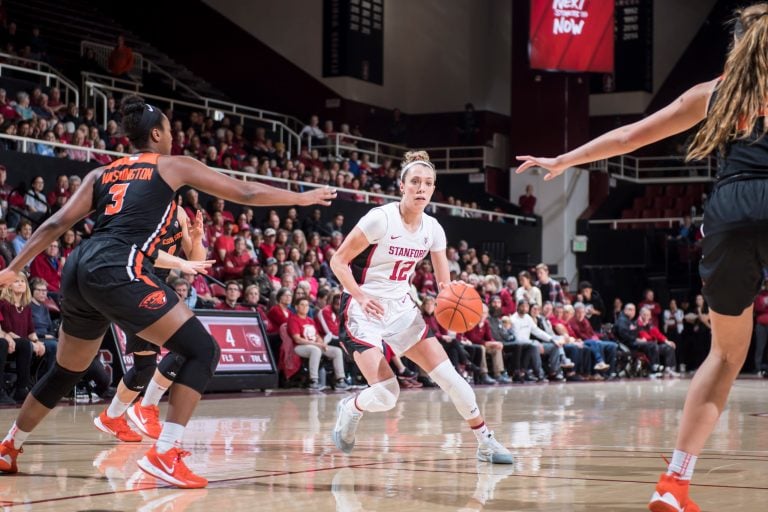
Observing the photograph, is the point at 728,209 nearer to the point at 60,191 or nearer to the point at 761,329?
the point at 60,191

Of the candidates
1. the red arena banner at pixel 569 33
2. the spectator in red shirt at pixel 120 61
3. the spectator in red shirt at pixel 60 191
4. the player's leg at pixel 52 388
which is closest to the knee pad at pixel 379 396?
the player's leg at pixel 52 388

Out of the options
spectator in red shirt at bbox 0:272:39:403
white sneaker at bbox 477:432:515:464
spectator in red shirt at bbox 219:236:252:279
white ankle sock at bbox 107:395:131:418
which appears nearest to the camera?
white sneaker at bbox 477:432:515:464

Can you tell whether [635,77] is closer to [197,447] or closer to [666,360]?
[666,360]

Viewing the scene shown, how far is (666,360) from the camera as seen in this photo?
21.2 m

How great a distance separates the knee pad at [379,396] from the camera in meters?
6.55

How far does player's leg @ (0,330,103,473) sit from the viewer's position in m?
5.52

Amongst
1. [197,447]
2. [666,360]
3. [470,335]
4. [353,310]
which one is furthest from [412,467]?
[666,360]

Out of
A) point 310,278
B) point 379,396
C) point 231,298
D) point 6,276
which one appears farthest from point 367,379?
point 310,278

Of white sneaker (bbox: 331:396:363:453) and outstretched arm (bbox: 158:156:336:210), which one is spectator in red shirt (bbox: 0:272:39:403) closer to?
white sneaker (bbox: 331:396:363:453)

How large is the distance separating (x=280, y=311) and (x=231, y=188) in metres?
9.39

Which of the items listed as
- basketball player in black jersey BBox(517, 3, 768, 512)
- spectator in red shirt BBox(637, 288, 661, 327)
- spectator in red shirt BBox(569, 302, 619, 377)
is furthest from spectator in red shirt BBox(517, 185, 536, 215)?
basketball player in black jersey BBox(517, 3, 768, 512)

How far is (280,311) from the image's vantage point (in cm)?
1443

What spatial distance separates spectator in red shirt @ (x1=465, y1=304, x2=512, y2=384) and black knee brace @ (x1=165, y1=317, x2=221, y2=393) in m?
12.3

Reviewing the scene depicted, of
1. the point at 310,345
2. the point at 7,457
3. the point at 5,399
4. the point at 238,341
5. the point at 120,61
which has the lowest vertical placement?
the point at 5,399
